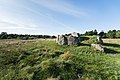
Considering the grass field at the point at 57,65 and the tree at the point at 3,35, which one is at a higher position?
the tree at the point at 3,35

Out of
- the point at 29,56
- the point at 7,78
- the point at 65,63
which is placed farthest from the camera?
the point at 29,56

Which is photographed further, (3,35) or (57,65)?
(3,35)

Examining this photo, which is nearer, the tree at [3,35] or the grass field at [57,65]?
the grass field at [57,65]

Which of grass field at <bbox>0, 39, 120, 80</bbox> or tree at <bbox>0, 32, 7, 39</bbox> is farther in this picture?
tree at <bbox>0, 32, 7, 39</bbox>

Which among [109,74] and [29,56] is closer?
[109,74]

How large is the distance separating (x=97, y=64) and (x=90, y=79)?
14.9 ft

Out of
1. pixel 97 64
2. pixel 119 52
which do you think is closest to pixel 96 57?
pixel 97 64

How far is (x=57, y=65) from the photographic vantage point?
2538 cm

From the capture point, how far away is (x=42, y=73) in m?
24.2

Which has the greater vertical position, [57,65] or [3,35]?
[3,35]

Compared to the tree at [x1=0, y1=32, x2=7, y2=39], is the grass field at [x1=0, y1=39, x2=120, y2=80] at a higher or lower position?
lower

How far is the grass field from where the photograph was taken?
23.3 meters

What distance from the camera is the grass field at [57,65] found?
917 inches

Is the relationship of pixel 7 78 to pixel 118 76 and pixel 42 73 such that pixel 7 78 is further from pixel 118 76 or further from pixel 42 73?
pixel 118 76
